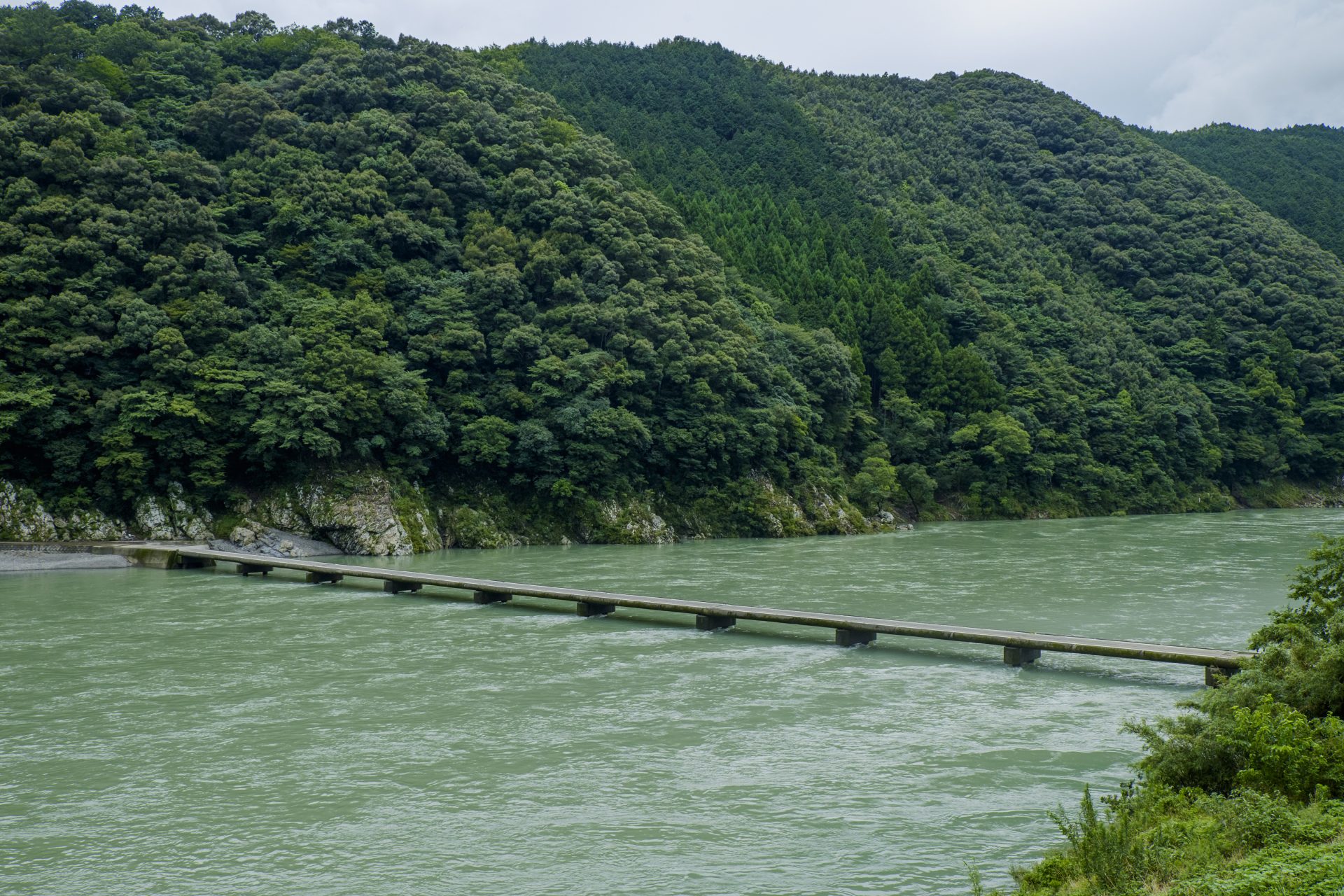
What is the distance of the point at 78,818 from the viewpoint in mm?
9359

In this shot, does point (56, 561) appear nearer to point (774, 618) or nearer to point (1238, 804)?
point (774, 618)

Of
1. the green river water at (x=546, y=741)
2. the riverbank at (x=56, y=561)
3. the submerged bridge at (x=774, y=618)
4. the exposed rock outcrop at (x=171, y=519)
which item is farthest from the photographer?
the exposed rock outcrop at (x=171, y=519)

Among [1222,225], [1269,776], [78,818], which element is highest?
[1222,225]

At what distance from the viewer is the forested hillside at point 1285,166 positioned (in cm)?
9512

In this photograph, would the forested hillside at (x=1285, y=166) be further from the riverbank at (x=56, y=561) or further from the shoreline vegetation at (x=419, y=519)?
the riverbank at (x=56, y=561)

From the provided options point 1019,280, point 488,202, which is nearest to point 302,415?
point 488,202

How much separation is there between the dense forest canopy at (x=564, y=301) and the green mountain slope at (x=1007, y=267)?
1.03ft

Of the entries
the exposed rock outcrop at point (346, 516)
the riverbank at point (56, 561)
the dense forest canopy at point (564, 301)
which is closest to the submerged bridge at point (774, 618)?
the riverbank at point (56, 561)

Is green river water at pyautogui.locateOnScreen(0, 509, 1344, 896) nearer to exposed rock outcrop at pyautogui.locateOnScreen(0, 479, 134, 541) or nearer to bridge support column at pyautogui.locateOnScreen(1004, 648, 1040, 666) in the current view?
bridge support column at pyautogui.locateOnScreen(1004, 648, 1040, 666)

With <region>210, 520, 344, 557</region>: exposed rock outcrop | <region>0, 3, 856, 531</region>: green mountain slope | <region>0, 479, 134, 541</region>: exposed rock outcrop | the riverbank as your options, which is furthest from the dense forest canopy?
the riverbank

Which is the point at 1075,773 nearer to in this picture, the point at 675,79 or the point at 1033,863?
the point at 1033,863

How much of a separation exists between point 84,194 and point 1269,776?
43113 mm

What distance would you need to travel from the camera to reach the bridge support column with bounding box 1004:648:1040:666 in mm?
16344

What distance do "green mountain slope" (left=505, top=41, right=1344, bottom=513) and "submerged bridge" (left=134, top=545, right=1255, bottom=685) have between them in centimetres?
3439
